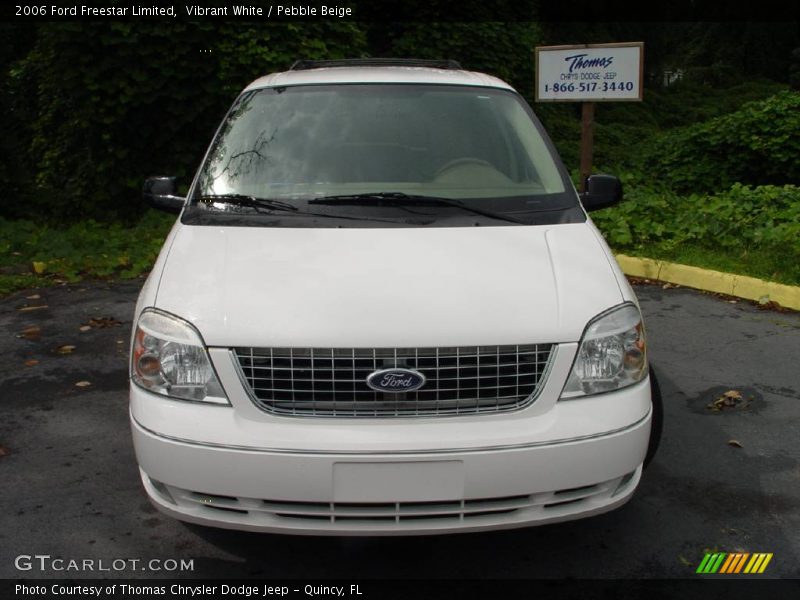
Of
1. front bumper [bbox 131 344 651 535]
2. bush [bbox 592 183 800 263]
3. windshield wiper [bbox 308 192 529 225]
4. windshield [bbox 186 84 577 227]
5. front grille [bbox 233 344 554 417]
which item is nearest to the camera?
front bumper [bbox 131 344 651 535]

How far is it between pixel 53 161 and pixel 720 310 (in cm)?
1018

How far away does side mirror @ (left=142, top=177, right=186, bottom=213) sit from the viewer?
4.52m

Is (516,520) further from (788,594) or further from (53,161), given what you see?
(53,161)

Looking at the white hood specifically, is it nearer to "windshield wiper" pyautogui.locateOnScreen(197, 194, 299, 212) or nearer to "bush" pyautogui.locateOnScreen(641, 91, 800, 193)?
"windshield wiper" pyautogui.locateOnScreen(197, 194, 299, 212)

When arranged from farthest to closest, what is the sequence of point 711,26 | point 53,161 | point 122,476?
1. point 711,26
2. point 53,161
3. point 122,476

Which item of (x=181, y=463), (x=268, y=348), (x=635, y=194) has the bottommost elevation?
(x=635, y=194)

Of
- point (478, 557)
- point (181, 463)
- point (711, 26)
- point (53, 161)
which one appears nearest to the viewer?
point (181, 463)

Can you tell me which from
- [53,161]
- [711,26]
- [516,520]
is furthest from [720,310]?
[711,26]

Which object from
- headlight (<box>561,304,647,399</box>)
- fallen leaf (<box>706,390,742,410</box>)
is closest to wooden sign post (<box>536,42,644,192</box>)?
fallen leaf (<box>706,390,742,410</box>)

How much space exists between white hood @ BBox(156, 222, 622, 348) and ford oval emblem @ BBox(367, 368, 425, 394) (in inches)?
3.6

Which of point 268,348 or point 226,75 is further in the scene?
point 226,75

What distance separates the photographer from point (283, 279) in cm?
318

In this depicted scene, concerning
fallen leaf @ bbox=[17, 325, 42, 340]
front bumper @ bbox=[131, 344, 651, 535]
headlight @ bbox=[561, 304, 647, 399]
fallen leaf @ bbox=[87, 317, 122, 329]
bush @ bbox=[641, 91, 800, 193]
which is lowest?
bush @ bbox=[641, 91, 800, 193]

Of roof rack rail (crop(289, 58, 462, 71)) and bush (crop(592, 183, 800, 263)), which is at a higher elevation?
roof rack rail (crop(289, 58, 462, 71))
